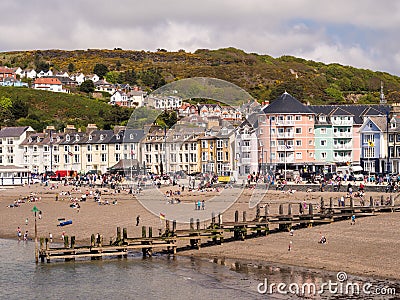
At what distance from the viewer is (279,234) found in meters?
37.6

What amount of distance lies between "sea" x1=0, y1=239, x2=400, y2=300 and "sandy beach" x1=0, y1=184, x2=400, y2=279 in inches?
52.5

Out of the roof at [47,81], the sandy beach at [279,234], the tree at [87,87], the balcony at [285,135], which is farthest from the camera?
the tree at [87,87]

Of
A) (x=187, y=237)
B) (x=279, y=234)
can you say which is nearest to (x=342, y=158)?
(x=279, y=234)

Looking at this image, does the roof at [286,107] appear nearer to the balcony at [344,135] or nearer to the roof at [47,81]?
the balcony at [344,135]

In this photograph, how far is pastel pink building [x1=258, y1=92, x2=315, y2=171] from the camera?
2953 inches

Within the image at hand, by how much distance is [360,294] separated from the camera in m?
25.3

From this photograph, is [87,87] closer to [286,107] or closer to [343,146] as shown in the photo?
[286,107]

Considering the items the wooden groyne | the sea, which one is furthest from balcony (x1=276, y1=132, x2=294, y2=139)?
the sea

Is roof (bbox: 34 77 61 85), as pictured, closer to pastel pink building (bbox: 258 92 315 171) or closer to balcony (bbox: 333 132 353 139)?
pastel pink building (bbox: 258 92 315 171)

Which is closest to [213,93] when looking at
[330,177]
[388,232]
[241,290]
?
[241,290]

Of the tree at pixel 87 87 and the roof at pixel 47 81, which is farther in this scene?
the tree at pixel 87 87

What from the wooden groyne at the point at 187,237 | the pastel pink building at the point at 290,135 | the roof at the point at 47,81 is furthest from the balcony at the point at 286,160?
the roof at the point at 47,81

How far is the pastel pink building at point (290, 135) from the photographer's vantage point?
75.0 meters

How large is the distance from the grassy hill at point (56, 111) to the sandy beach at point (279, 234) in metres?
56.5
